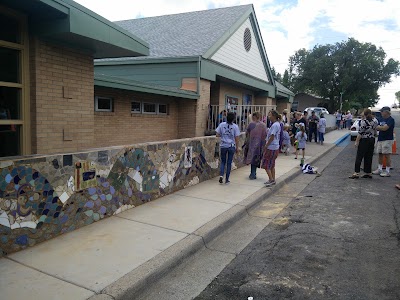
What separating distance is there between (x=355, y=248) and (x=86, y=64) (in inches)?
233

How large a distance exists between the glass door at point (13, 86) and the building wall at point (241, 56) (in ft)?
27.0

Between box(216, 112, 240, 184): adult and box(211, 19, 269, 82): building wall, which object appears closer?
box(216, 112, 240, 184): adult

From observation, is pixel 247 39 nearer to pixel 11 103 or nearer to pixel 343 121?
pixel 11 103

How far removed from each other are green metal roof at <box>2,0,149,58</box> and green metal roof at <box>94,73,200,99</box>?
4.85 feet

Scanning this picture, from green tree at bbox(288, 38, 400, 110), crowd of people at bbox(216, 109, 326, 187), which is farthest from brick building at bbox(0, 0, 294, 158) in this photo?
green tree at bbox(288, 38, 400, 110)

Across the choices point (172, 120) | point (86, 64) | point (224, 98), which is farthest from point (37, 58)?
point (224, 98)

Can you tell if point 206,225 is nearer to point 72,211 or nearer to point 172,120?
point 72,211

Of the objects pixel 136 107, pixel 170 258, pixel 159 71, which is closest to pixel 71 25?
pixel 170 258

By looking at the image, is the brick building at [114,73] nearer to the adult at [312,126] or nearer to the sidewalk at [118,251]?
the sidewalk at [118,251]

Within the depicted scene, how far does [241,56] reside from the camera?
1516 centimetres

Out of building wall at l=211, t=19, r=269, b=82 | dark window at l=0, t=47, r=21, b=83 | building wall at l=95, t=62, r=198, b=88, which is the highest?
building wall at l=211, t=19, r=269, b=82

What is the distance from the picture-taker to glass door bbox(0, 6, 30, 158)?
17.4 feet

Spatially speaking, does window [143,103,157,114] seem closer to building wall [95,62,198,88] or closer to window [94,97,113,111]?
building wall [95,62,198,88]

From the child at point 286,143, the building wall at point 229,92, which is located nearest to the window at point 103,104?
the building wall at point 229,92
